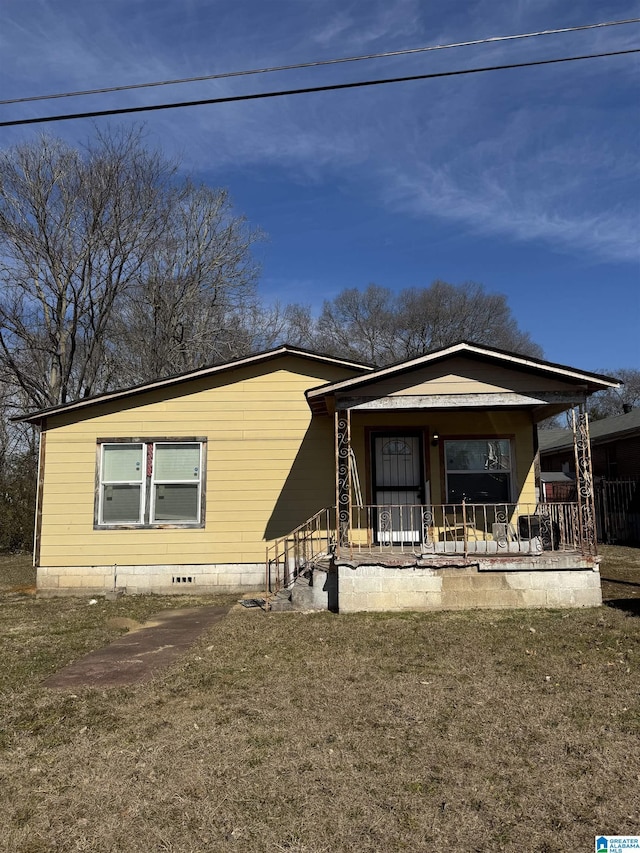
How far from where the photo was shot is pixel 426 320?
128ft

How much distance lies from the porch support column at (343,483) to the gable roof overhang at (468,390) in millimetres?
370

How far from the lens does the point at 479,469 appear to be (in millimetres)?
10922

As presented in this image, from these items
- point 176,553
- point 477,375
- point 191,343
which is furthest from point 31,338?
point 477,375

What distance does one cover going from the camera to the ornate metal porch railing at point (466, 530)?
912cm

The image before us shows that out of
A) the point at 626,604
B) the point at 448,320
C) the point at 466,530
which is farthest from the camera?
the point at 448,320

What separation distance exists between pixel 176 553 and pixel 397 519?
4.15 meters

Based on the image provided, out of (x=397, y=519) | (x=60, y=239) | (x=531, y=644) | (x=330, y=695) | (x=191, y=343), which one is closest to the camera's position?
(x=330, y=695)

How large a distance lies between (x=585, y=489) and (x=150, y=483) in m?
7.53

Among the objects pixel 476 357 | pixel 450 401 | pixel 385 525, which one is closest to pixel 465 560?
pixel 385 525

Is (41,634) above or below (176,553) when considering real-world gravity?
below

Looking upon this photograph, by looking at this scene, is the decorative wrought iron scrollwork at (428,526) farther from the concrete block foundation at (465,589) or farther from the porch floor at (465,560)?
the concrete block foundation at (465,589)

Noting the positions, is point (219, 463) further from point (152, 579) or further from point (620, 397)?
point (620, 397)

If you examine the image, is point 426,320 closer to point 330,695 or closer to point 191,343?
point 191,343

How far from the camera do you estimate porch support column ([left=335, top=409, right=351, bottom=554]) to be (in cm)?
885
